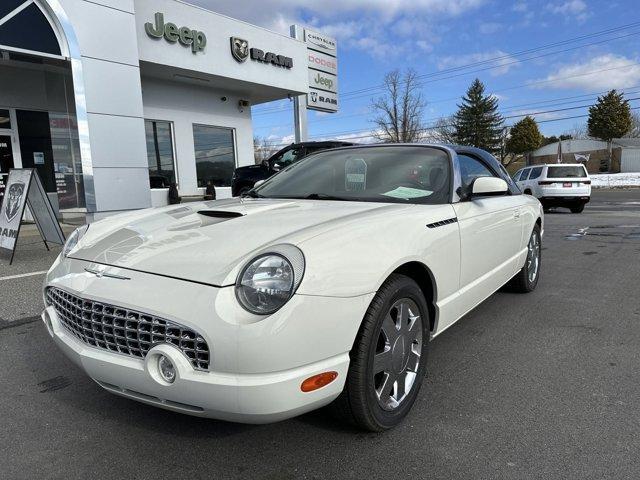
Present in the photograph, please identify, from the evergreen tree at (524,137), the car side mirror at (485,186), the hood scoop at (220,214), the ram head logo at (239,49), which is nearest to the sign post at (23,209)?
the hood scoop at (220,214)

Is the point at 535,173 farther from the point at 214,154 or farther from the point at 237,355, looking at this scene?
the point at 237,355

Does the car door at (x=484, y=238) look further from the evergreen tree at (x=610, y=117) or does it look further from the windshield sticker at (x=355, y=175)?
the evergreen tree at (x=610, y=117)

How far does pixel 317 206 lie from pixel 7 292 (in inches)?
158

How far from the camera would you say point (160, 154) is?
46.5ft

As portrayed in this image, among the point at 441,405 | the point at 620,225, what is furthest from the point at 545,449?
the point at 620,225

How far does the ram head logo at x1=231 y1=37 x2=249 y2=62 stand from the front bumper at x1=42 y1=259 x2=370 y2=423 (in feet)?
42.1

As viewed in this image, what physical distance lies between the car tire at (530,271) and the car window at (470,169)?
1042mm

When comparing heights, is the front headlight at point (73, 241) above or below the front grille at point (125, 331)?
above

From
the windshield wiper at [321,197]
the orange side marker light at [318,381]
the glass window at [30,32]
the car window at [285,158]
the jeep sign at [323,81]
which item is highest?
the jeep sign at [323,81]

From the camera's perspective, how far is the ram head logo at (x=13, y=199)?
6.85 m

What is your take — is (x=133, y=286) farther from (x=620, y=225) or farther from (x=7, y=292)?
(x=620, y=225)

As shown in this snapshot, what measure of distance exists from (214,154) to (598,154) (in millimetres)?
55499

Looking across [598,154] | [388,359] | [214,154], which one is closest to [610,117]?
[598,154]

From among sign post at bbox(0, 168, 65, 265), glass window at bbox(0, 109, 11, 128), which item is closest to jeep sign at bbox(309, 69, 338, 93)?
glass window at bbox(0, 109, 11, 128)
